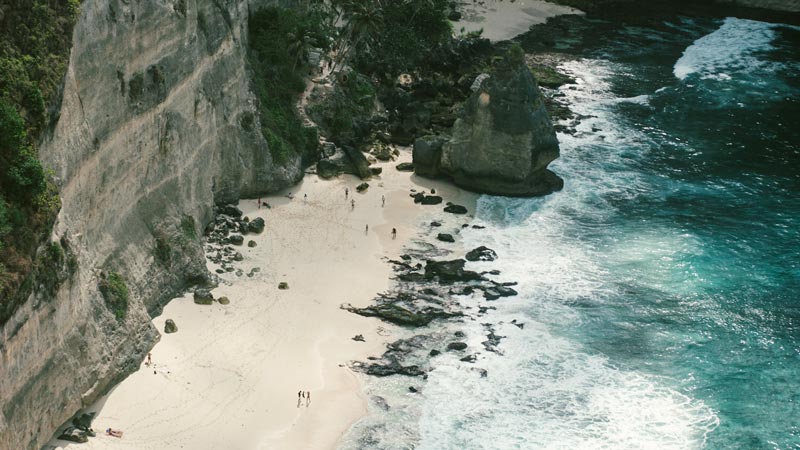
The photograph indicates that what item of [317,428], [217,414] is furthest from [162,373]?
[317,428]

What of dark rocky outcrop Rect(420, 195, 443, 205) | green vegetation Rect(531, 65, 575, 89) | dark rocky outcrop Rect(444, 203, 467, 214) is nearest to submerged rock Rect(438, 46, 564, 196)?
dark rocky outcrop Rect(420, 195, 443, 205)

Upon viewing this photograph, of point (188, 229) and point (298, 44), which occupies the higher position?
point (298, 44)

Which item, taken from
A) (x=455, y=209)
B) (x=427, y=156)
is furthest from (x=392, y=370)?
(x=427, y=156)

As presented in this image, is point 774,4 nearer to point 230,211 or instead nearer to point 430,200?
point 430,200

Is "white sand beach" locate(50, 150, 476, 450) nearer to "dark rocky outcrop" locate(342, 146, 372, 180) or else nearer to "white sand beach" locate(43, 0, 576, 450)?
"white sand beach" locate(43, 0, 576, 450)

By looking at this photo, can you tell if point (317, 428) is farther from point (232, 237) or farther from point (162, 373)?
point (232, 237)

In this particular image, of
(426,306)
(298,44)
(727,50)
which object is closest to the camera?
(426,306)

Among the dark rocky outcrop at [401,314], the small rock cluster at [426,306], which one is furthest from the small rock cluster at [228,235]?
the small rock cluster at [426,306]

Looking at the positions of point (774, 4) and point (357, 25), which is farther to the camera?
point (774, 4)

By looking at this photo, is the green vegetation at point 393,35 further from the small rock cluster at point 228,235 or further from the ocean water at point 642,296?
the small rock cluster at point 228,235
